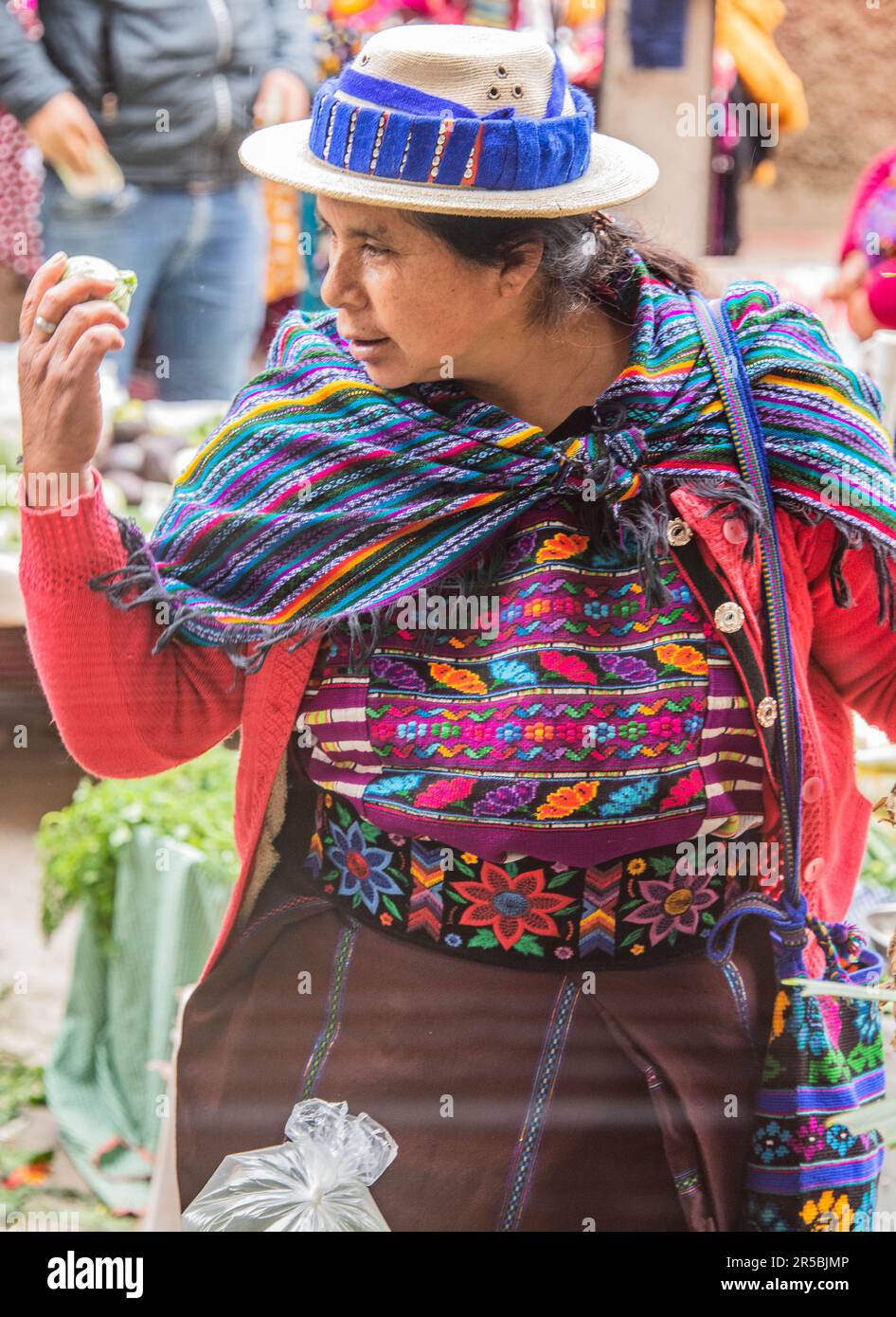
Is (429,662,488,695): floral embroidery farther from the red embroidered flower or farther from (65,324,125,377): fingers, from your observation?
(65,324,125,377): fingers

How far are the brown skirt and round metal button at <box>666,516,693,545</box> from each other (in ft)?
1.42

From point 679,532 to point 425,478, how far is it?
0.27 metres

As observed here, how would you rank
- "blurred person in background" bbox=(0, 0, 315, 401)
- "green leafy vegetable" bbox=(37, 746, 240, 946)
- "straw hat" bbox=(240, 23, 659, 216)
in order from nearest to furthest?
"straw hat" bbox=(240, 23, 659, 216) < "blurred person in background" bbox=(0, 0, 315, 401) < "green leafy vegetable" bbox=(37, 746, 240, 946)

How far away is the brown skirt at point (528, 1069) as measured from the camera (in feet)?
5.36

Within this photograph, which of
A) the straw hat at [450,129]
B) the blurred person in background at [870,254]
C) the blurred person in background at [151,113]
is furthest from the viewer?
the blurred person in background at [870,254]

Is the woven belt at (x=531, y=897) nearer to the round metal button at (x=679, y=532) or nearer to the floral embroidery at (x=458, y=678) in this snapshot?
the floral embroidery at (x=458, y=678)

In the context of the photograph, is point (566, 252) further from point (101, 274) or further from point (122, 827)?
point (122, 827)

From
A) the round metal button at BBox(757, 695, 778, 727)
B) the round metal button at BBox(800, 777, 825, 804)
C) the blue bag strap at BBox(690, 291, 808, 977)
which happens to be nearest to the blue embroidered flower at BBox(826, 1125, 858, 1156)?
the blue bag strap at BBox(690, 291, 808, 977)

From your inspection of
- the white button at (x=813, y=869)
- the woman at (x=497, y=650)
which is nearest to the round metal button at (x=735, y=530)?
the woman at (x=497, y=650)

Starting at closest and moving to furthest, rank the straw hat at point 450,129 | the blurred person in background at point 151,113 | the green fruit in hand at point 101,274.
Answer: the straw hat at point 450,129
the green fruit in hand at point 101,274
the blurred person in background at point 151,113

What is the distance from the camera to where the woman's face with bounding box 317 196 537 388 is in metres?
1.48

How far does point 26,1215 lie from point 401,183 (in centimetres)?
136

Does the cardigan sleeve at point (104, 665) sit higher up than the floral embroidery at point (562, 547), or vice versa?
the floral embroidery at point (562, 547)
